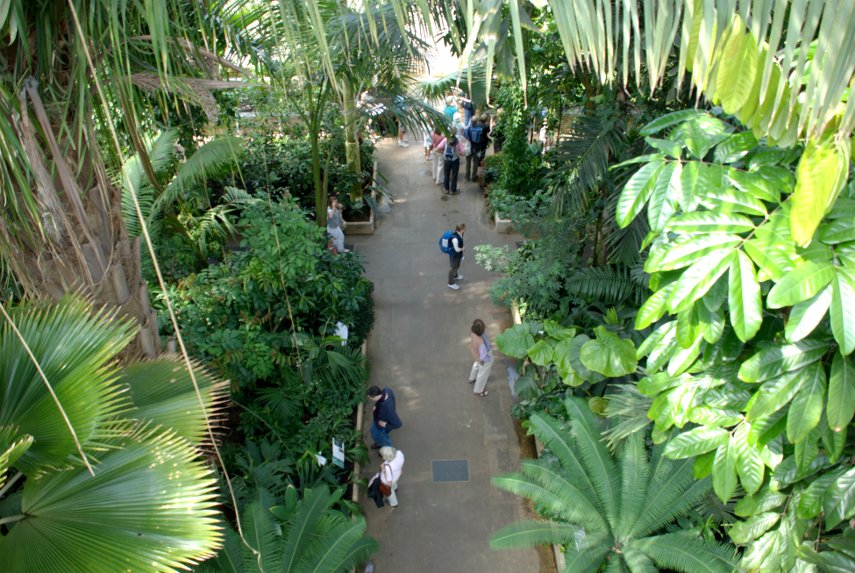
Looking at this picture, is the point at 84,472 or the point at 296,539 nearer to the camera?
the point at 84,472

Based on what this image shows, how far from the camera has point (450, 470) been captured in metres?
7.12

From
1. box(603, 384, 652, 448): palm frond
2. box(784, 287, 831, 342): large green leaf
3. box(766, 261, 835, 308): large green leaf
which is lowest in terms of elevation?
box(603, 384, 652, 448): palm frond

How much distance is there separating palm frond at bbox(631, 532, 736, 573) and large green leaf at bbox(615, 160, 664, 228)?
2972mm

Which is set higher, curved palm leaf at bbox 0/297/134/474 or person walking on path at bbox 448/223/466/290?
curved palm leaf at bbox 0/297/134/474

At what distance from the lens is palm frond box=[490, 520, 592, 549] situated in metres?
5.33

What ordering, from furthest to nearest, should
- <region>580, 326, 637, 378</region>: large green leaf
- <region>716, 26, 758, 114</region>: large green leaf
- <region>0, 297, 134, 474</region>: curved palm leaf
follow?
<region>580, 326, 637, 378</region>: large green leaf → <region>0, 297, 134, 474</region>: curved palm leaf → <region>716, 26, 758, 114</region>: large green leaf

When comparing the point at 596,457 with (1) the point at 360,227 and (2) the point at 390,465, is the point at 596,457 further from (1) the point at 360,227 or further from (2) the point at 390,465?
(1) the point at 360,227

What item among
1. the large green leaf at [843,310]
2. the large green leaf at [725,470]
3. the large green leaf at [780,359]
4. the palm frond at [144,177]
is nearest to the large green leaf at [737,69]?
the large green leaf at [843,310]

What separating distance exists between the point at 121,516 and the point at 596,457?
4.25m

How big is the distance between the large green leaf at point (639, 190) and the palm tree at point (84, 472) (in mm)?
2224

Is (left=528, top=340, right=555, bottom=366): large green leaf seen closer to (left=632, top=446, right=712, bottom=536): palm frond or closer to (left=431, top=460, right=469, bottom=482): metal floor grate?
(left=431, top=460, right=469, bottom=482): metal floor grate

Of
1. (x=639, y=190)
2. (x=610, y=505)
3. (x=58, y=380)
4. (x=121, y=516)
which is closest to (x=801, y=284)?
(x=639, y=190)

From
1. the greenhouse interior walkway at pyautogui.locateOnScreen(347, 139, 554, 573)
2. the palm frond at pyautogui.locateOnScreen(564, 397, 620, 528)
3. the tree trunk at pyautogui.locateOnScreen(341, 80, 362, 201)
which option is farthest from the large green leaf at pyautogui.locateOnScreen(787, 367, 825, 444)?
the tree trunk at pyautogui.locateOnScreen(341, 80, 362, 201)

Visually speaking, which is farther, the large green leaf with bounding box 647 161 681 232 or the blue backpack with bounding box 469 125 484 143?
the blue backpack with bounding box 469 125 484 143
